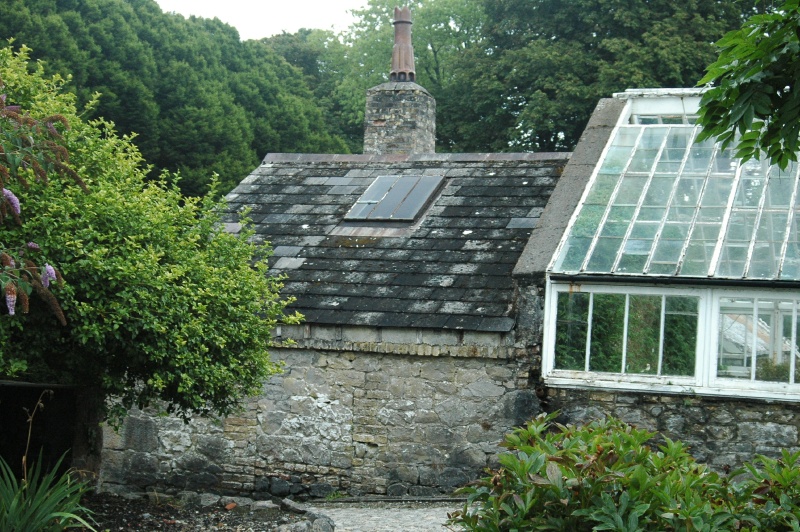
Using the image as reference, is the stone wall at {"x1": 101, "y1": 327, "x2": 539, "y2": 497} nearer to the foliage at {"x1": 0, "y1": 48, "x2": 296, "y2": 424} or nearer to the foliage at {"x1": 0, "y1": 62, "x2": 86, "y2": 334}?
the foliage at {"x1": 0, "y1": 48, "x2": 296, "y2": 424}

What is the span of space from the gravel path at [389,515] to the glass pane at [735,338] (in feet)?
11.0

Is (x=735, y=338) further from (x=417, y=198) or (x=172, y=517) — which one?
(x=172, y=517)

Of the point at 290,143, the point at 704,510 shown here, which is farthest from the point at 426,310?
the point at 290,143

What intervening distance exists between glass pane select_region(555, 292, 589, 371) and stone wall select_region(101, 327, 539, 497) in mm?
487

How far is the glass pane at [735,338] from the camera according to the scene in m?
10.7

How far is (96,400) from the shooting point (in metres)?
9.09

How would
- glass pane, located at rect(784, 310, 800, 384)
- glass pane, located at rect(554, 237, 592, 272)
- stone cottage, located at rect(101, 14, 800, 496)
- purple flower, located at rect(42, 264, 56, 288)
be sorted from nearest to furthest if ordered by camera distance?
purple flower, located at rect(42, 264, 56, 288) → glass pane, located at rect(784, 310, 800, 384) → stone cottage, located at rect(101, 14, 800, 496) → glass pane, located at rect(554, 237, 592, 272)

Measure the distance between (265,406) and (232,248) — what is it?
11.1ft

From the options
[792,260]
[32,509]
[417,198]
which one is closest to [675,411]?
[792,260]

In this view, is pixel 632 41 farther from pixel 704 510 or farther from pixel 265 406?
pixel 704 510

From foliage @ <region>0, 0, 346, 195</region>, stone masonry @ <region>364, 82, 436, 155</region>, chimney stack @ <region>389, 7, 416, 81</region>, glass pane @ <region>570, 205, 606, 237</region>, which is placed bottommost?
glass pane @ <region>570, 205, 606, 237</region>

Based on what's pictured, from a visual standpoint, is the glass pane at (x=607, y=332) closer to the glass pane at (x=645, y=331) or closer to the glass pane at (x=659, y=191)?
the glass pane at (x=645, y=331)

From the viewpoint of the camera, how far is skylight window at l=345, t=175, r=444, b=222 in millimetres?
13836

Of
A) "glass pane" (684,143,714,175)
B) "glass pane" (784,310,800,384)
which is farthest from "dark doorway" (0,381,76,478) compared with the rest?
"glass pane" (684,143,714,175)
